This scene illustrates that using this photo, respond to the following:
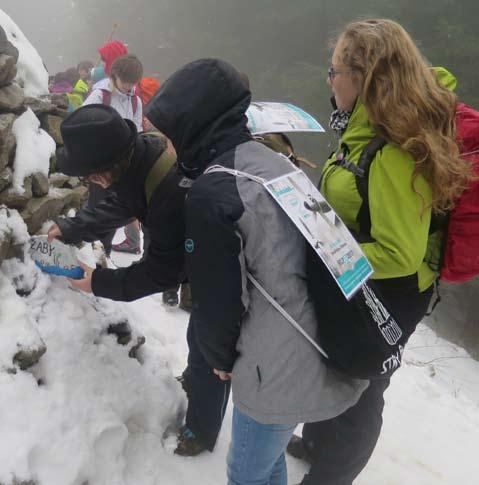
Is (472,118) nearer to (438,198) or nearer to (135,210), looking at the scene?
(438,198)

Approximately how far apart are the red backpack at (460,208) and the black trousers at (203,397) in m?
1.10

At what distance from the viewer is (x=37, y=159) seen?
2.85 metres

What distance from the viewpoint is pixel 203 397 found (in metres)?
2.48

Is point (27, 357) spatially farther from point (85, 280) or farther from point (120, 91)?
point (120, 91)

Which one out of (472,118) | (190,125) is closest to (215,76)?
(190,125)

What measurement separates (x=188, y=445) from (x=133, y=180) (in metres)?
1.54

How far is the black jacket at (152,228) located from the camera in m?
1.96

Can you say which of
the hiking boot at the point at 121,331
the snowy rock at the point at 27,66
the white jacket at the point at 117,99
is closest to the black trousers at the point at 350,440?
the hiking boot at the point at 121,331

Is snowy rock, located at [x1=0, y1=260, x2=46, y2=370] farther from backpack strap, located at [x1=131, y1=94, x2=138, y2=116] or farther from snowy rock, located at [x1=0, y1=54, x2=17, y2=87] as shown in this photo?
backpack strap, located at [x1=131, y1=94, x2=138, y2=116]

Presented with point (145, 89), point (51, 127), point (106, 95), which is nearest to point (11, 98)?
point (51, 127)

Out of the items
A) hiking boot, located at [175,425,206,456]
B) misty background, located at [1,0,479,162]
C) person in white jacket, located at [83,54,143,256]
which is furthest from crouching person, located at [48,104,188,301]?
misty background, located at [1,0,479,162]

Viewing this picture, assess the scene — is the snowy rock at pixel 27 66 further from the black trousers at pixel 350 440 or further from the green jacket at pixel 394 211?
the black trousers at pixel 350 440

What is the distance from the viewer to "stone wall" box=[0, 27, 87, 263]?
2582 mm

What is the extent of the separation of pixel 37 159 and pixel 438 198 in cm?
230
